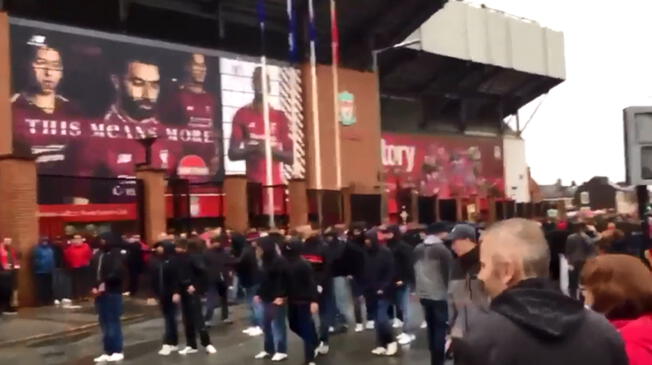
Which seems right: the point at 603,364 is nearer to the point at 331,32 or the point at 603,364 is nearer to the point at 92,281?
the point at 92,281

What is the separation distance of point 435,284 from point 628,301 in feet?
22.5

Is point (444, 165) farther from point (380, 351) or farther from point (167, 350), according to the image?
point (380, 351)

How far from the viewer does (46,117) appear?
28703 mm

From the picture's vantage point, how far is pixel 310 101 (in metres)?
39.2

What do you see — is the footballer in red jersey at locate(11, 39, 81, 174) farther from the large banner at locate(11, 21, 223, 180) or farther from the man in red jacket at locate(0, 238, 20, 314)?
the man in red jacket at locate(0, 238, 20, 314)

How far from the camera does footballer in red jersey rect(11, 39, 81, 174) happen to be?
28.0 m

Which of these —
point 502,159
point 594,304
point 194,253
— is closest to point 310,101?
point 502,159

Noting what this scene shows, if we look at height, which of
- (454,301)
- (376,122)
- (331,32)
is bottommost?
(454,301)

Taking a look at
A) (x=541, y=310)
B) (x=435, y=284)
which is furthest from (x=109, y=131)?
(x=541, y=310)

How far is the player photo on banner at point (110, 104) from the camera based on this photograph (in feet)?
93.2

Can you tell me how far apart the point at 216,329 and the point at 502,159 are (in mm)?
43336

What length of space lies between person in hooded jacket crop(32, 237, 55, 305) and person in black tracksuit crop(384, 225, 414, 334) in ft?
32.8

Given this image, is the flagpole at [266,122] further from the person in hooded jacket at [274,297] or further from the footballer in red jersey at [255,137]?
the person in hooded jacket at [274,297]

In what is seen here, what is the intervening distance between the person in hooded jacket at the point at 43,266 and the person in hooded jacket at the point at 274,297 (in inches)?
398
